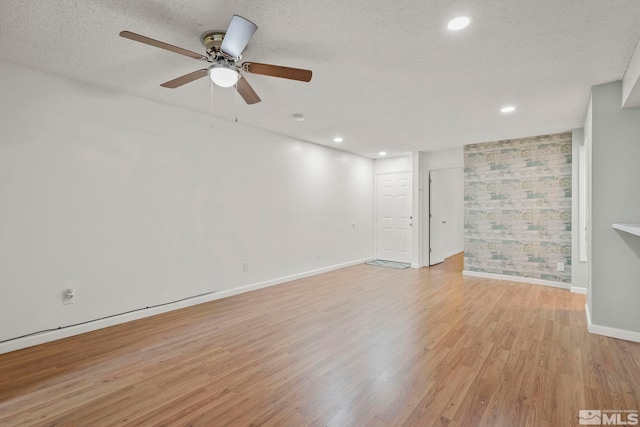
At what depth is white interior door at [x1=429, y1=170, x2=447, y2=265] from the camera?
21.6 ft

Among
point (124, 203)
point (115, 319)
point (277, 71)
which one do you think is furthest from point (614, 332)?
point (124, 203)

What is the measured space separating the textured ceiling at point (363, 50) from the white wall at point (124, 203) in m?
0.35

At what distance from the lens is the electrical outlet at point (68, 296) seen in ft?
9.39

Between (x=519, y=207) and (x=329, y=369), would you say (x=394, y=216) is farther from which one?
(x=329, y=369)

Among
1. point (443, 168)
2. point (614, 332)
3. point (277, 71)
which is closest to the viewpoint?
point (277, 71)

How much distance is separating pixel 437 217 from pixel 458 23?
5.58 m

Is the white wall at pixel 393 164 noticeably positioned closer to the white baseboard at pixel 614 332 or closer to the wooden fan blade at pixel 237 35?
the white baseboard at pixel 614 332

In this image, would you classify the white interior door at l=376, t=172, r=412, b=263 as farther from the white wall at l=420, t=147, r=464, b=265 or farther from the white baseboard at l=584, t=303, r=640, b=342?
the white baseboard at l=584, t=303, r=640, b=342

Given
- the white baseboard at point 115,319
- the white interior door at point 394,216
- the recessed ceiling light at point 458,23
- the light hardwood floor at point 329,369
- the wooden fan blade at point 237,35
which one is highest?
the recessed ceiling light at point 458,23

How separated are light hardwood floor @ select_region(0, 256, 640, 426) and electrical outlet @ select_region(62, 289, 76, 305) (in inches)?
14.6

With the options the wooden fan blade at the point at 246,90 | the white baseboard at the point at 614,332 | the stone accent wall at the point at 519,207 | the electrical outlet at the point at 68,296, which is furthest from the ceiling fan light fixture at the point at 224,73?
the stone accent wall at the point at 519,207

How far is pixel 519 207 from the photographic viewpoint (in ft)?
16.7

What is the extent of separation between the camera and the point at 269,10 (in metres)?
1.85

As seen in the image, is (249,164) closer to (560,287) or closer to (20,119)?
(20,119)
